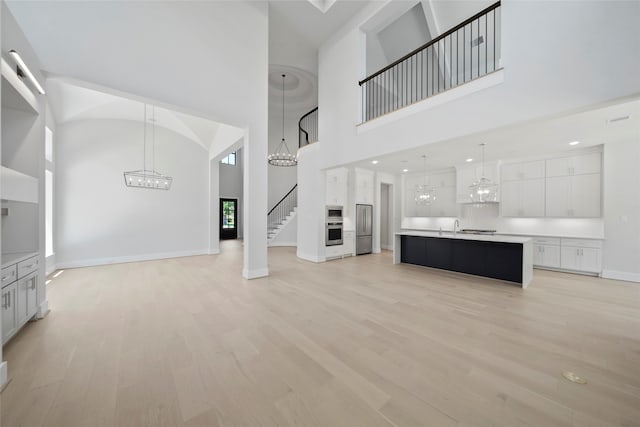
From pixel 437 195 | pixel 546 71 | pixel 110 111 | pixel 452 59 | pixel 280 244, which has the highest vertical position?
pixel 452 59

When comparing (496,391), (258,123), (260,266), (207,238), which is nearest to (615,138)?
(496,391)

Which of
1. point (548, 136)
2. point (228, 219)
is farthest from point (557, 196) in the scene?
point (228, 219)

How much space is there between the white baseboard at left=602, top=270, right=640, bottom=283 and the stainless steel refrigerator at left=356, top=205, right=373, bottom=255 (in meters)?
5.37

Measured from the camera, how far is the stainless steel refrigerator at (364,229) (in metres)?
7.95

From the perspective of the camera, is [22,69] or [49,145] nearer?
[22,69]

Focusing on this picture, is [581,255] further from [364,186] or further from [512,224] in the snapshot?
[364,186]

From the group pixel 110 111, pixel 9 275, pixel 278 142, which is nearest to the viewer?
pixel 9 275

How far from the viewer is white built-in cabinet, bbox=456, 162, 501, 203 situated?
261 inches

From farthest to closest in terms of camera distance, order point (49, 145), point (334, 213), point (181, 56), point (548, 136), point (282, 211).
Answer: point (282, 211) < point (334, 213) < point (49, 145) < point (548, 136) < point (181, 56)

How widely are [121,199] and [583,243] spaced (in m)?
11.1

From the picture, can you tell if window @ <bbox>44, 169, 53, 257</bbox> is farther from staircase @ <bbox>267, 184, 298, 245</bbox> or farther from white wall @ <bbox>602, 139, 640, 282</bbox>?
white wall @ <bbox>602, 139, 640, 282</bbox>

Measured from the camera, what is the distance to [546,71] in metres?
3.11

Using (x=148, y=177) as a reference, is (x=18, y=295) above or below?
below

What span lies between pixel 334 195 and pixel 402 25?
515 centimetres
